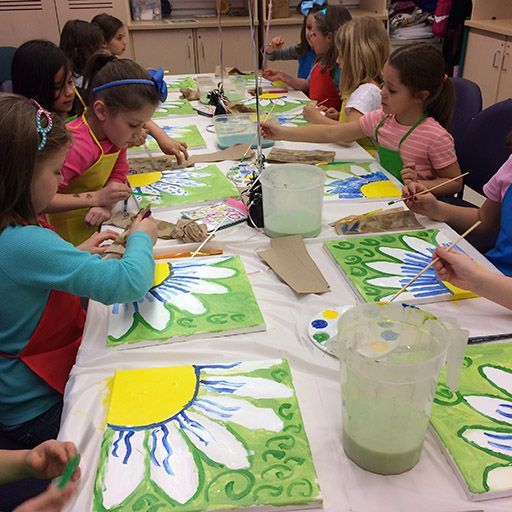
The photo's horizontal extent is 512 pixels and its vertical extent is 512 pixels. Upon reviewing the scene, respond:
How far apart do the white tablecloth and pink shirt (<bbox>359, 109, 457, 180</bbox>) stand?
20.5 inches

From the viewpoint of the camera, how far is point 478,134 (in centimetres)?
190

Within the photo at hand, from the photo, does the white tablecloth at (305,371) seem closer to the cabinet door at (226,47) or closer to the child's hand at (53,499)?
the child's hand at (53,499)

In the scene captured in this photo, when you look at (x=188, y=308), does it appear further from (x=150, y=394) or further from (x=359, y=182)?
(x=359, y=182)

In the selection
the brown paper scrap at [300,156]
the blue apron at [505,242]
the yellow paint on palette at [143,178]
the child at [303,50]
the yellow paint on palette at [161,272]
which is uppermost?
the child at [303,50]

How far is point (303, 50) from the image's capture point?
3.08 meters

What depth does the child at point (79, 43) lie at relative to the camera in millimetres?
2465

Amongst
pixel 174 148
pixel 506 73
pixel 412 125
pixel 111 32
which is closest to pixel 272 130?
pixel 174 148

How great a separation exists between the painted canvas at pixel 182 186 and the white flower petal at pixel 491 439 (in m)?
0.93

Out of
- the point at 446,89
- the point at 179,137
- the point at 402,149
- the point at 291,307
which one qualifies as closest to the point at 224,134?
the point at 179,137

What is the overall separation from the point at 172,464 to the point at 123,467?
0.06 meters

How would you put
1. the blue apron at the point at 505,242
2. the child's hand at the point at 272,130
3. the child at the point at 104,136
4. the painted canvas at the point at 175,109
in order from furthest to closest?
the painted canvas at the point at 175,109, the child's hand at the point at 272,130, the child at the point at 104,136, the blue apron at the point at 505,242

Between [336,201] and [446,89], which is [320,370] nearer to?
[336,201]

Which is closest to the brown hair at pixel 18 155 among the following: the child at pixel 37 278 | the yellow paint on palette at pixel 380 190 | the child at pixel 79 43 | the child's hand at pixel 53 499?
the child at pixel 37 278

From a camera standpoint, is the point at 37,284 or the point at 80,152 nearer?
the point at 37,284
